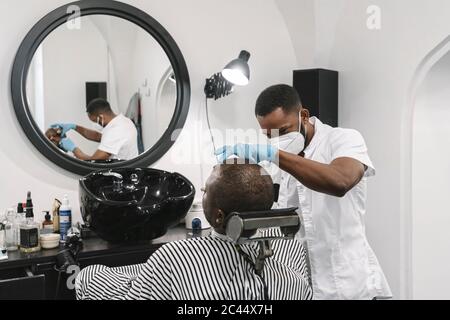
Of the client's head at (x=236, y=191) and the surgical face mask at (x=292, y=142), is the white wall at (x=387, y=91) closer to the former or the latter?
the surgical face mask at (x=292, y=142)

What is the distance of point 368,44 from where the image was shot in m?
2.75

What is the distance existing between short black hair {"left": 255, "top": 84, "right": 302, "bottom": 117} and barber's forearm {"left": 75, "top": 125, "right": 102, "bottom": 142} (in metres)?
0.93

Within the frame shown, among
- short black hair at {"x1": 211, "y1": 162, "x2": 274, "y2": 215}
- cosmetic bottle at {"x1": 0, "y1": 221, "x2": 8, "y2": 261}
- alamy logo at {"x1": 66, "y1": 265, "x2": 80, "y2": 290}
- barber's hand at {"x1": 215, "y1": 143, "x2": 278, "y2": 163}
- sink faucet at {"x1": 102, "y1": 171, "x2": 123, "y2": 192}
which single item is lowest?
alamy logo at {"x1": 66, "y1": 265, "x2": 80, "y2": 290}

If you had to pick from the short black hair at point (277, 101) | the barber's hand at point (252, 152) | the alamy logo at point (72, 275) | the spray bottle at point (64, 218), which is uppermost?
the short black hair at point (277, 101)

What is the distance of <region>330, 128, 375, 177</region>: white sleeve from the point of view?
1695 mm

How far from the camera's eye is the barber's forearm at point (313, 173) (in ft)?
5.14

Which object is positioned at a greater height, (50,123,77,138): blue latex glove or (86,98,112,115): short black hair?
(86,98,112,115): short black hair

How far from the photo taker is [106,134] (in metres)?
2.49

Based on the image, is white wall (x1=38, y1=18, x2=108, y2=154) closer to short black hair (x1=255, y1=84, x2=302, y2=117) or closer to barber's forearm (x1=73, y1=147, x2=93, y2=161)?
barber's forearm (x1=73, y1=147, x2=93, y2=161)

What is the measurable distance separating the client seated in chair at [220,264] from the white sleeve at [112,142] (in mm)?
1338

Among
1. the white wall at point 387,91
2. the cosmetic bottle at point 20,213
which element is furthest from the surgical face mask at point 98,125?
the white wall at point 387,91

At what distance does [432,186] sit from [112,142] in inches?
68.1

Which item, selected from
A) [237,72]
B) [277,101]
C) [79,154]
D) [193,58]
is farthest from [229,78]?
[79,154]

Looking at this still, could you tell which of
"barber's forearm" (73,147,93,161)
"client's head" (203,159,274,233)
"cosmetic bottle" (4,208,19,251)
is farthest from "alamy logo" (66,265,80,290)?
"client's head" (203,159,274,233)
